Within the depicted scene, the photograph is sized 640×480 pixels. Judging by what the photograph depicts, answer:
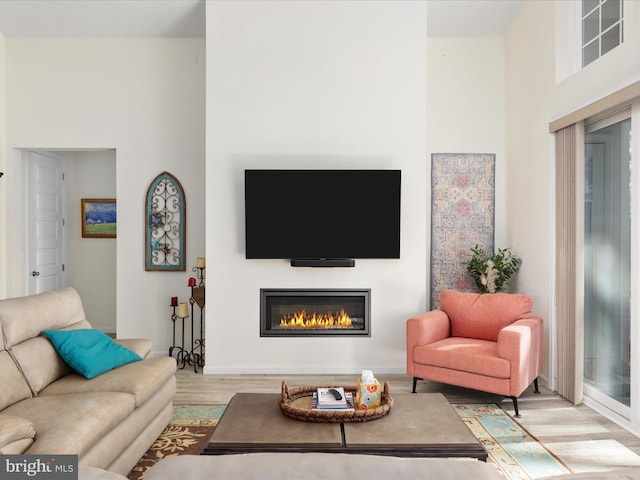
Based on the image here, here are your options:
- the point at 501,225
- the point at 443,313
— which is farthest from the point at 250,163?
the point at 501,225

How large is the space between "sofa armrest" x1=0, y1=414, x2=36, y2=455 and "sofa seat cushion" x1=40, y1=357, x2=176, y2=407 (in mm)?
651

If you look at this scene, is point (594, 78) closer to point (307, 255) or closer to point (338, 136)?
point (338, 136)

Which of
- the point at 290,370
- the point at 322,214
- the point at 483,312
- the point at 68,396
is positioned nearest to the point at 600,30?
the point at 483,312

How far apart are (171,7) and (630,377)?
5.00m

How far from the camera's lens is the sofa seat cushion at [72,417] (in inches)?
80.8

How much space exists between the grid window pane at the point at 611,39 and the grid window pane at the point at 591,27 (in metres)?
0.14

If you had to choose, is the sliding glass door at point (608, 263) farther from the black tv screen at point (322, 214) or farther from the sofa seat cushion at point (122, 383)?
the sofa seat cushion at point (122, 383)

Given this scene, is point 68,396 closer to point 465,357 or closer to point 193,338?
point 465,357

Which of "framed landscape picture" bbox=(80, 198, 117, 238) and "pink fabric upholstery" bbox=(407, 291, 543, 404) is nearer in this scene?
"pink fabric upholstery" bbox=(407, 291, 543, 404)

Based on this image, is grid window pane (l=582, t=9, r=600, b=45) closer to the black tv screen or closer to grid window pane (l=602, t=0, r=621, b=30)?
grid window pane (l=602, t=0, r=621, b=30)

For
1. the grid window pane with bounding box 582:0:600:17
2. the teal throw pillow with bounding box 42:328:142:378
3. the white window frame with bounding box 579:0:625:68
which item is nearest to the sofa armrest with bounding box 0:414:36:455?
the teal throw pillow with bounding box 42:328:142:378

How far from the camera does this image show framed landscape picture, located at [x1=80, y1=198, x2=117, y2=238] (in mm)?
6418

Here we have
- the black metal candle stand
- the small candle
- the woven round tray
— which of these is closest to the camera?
the woven round tray

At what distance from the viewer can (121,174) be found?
211 inches
